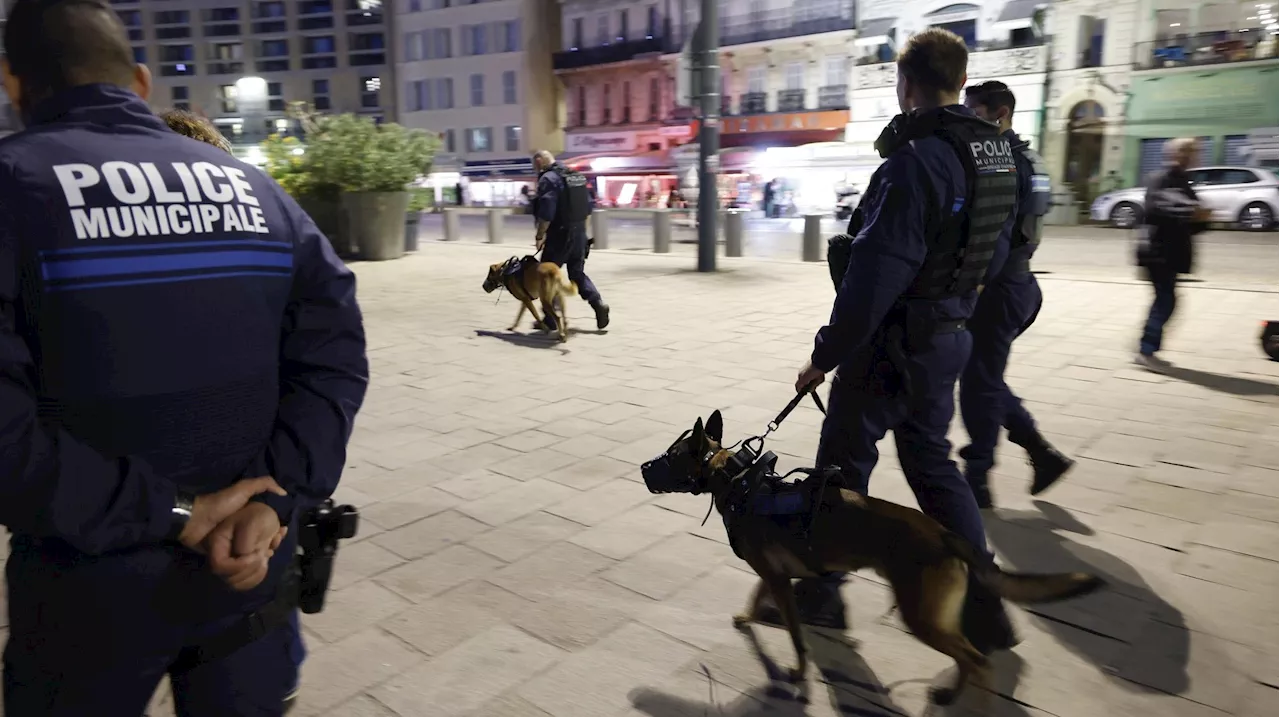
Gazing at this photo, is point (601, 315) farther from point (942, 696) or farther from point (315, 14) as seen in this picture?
point (315, 14)

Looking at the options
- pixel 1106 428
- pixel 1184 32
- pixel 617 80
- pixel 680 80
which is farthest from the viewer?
pixel 617 80

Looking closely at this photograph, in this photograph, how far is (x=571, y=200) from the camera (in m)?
8.55

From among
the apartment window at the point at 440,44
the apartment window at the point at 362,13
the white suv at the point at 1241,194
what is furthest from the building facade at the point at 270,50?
the white suv at the point at 1241,194

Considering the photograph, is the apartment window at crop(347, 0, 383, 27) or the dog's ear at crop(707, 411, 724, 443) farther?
the apartment window at crop(347, 0, 383, 27)

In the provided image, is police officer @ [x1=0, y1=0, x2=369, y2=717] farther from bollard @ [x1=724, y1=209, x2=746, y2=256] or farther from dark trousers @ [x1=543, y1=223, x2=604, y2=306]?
bollard @ [x1=724, y1=209, x2=746, y2=256]

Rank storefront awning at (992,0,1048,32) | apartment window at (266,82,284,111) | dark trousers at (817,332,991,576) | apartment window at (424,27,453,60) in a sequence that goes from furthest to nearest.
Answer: apartment window at (266,82,284,111) < apartment window at (424,27,453,60) < storefront awning at (992,0,1048,32) < dark trousers at (817,332,991,576)

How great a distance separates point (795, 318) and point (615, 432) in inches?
167

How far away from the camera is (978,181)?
2.72 m

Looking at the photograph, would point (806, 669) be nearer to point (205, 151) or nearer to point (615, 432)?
point (205, 151)

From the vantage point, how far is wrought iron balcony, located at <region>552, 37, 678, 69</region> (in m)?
41.0

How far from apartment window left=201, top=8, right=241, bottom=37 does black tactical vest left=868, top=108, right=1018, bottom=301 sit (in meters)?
83.2

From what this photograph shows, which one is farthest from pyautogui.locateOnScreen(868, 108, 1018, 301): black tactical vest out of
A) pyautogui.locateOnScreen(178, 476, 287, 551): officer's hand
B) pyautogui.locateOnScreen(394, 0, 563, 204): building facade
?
pyautogui.locateOnScreen(394, 0, 563, 204): building facade

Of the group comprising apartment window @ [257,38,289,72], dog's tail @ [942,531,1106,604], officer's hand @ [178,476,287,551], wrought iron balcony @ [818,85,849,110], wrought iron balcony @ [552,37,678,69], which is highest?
apartment window @ [257,38,289,72]

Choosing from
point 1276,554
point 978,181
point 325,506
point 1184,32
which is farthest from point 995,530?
point 1184,32
